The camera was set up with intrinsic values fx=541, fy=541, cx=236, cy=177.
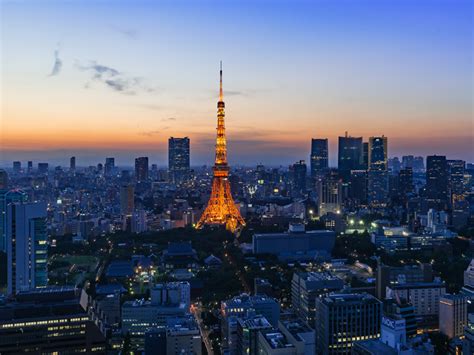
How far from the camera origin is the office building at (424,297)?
37.6ft

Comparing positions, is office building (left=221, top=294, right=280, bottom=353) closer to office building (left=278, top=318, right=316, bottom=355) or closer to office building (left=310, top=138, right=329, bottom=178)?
office building (left=278, top=318, right=316, bottom=355)

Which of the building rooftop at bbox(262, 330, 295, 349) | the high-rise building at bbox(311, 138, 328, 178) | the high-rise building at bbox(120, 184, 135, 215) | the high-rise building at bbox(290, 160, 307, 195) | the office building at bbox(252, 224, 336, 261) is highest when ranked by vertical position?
the high-rise building at bbox(311, 138, 328, 178)

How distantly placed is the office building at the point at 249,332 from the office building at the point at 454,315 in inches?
155

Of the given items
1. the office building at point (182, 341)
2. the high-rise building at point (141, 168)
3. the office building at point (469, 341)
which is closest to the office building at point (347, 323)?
the office building at point (469, 341)

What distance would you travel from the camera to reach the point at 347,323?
9266mm

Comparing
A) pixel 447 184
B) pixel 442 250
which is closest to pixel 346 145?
pixel 447 184

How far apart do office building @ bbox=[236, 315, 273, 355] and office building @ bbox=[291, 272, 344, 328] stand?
84.4 inches

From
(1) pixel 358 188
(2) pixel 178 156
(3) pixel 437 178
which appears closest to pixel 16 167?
(2) pixel 178 156

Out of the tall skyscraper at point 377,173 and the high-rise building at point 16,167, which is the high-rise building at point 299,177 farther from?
the high-rise building at point 16,167

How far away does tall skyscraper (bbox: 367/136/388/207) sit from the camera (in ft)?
122

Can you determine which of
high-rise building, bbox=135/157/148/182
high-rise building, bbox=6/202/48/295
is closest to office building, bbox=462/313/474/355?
high-rise building, bbox=6/202/48/295

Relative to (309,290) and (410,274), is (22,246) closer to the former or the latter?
(309,290)

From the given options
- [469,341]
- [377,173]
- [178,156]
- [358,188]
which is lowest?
[469,341]

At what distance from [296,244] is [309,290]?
29.4 ft
